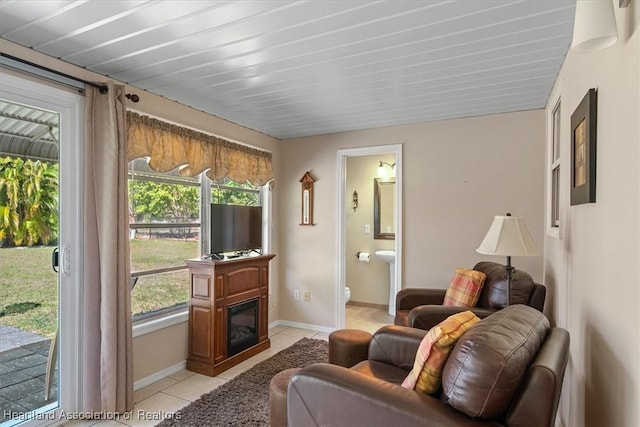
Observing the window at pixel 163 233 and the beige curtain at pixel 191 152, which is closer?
the beige curtain at pixel 191 152

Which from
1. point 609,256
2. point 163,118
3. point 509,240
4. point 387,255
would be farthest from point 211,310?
point 609,256

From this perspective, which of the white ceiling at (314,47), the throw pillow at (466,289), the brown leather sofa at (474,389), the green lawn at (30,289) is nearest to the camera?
the brown leather sofa at (474,389)

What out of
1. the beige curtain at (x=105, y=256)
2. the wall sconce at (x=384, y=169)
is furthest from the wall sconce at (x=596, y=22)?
the wall sconce at (x=384, y=169)

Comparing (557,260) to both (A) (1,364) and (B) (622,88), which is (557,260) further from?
(A) (1,364)

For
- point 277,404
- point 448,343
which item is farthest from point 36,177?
point 448,343

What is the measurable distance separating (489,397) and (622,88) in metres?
1.07

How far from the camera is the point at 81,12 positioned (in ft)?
5.85

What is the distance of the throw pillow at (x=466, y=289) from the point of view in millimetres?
2906

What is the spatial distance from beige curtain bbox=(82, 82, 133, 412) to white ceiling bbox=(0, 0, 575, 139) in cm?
37

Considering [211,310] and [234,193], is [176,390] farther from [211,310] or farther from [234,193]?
[234,193]

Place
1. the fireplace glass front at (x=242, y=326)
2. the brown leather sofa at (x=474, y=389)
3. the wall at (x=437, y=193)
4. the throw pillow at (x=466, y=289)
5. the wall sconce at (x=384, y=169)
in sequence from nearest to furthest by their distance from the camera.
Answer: the brown leather sofa at (x=474, y=389), the throw pillow at (x=466, y=289), the fireplace glass front at (x=242, y=326), the wall at (x=437, y=193), the wall sconce at (x=384, y=169)

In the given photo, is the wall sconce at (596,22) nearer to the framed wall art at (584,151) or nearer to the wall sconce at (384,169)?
the framed wall art at (584,151)

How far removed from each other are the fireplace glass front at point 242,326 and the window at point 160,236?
1.52ft

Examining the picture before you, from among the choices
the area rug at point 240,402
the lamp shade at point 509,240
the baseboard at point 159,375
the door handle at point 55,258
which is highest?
the lamp shade at point 509,240
